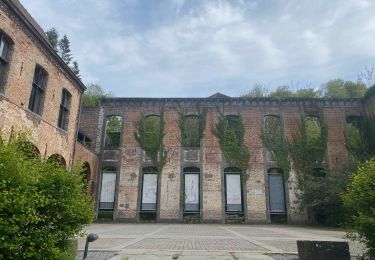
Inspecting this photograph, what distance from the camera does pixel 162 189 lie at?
20906mm

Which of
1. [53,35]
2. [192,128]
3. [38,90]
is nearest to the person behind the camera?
[38,90]

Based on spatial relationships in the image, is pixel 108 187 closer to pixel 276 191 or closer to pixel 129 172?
pixel 129 172

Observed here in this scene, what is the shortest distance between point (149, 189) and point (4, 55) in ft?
41.2

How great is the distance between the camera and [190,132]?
73.1 feet

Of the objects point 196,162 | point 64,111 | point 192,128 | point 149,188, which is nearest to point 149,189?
point 149,188

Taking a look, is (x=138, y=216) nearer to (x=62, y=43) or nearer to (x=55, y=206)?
(x=55, y=206)

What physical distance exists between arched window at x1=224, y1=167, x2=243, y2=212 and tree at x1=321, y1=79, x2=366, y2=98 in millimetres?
16297

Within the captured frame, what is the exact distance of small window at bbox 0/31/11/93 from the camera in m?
11.1

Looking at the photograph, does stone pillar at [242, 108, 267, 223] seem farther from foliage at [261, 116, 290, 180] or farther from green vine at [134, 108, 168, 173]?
green vine at [134, 108, 168, 173]

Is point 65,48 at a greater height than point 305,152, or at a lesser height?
greater

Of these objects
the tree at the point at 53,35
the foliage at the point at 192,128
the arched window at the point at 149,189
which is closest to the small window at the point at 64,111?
the arched window at the point at 149,189

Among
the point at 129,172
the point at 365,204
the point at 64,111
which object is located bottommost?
the point at 365,204

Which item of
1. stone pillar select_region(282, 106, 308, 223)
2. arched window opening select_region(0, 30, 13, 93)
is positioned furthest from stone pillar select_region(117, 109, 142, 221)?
arched window opening select_region(0, 30, 13, 93)

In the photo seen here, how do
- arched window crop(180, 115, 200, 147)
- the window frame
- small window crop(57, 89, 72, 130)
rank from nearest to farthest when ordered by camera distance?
the window frame < small window crop(57, 89, 72, 130) < arched window crop(180, 115, 200, 147)
